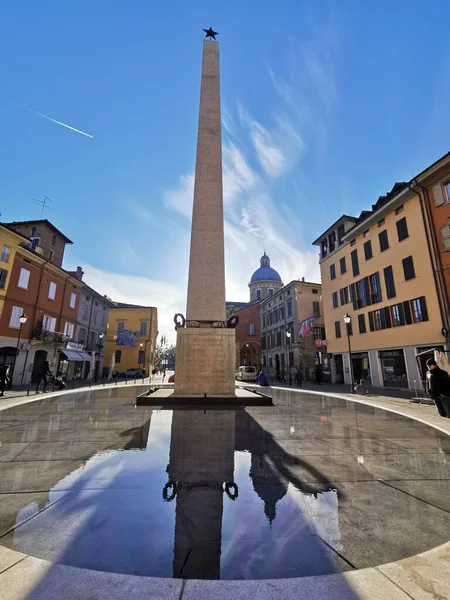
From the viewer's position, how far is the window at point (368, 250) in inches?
1019

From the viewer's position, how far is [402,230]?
22219 millimetres

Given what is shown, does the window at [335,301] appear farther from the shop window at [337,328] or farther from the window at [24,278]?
the window at [24,278]

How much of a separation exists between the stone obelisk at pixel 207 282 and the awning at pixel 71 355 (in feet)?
71.3

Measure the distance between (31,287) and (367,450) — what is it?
87.8 feet

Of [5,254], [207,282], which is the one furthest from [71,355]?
[207,282]

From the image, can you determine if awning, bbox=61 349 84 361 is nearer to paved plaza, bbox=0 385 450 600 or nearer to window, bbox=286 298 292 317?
paved plaza, bbox=0 385 450 600

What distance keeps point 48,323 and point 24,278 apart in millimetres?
4901

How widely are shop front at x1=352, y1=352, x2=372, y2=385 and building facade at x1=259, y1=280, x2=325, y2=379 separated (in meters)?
4.75

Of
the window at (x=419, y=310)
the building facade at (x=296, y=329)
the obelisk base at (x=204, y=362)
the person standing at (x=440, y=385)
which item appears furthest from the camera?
the building facade at (x=296, y=329)

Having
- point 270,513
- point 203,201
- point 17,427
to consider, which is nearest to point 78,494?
point 270,513

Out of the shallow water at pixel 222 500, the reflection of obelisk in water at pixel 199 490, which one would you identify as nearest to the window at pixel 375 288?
the shallow water at pixel 222 500

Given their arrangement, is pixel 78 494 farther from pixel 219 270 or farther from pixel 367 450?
pixel 219 270

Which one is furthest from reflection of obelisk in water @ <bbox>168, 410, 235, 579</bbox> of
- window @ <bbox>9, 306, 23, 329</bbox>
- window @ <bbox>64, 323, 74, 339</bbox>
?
window @ <bbox>64, 323, 74, 339</bbox>

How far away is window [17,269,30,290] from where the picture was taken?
75.3ft
